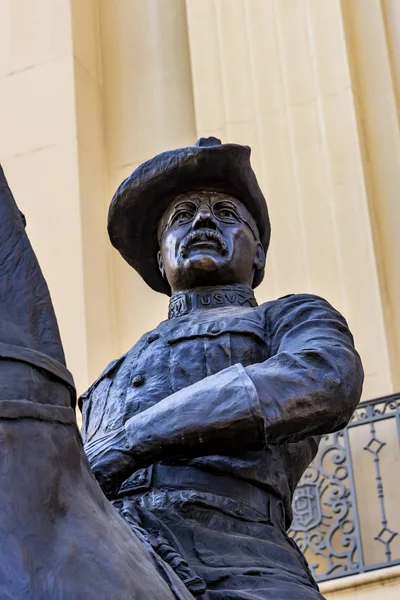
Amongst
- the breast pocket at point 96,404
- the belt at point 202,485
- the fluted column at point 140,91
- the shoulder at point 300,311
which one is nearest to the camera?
the belt at point 202,485

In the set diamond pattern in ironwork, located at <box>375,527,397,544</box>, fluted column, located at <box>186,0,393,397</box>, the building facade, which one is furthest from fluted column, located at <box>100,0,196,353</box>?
diamond pattern in ironwork, located at <box>375,527,397,544</box>

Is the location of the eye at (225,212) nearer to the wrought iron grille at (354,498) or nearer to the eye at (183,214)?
the eye at (183,214)

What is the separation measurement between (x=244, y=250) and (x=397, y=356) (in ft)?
11.8

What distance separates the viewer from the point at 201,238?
305cm

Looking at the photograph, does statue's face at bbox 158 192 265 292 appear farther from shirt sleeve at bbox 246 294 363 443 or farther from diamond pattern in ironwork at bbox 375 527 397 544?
diamond pattern in ironwork at bbox 375 527 397 544

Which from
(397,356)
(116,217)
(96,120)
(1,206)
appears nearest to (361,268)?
(397,356)

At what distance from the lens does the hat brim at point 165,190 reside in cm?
312

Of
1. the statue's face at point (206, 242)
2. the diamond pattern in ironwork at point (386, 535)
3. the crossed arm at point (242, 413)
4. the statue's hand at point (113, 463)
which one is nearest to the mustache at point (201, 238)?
the statue's face at point (206, 242)

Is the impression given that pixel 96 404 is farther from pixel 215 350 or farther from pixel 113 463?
pixel 113 463

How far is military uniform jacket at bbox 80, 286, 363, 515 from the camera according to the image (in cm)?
244

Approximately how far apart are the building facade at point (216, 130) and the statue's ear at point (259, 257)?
3308mm

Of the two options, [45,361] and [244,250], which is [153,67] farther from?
[45,361]

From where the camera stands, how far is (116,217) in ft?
10.9

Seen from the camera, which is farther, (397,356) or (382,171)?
(382,171)
